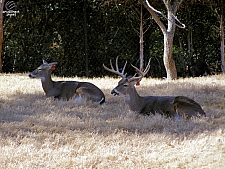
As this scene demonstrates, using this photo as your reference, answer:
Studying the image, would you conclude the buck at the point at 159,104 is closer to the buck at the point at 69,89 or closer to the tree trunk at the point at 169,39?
the buck at the point at 69,89

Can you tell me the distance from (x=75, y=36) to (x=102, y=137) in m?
9.35

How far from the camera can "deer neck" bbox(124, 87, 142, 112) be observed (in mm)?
7586

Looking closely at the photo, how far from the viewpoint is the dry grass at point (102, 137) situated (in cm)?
461

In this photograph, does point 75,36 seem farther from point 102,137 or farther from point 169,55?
point 102,137

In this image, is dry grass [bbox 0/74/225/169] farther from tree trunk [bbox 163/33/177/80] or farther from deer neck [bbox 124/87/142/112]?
tree trunk [bbox 163/33/177/80]

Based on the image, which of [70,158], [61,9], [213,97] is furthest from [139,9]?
[70,158]

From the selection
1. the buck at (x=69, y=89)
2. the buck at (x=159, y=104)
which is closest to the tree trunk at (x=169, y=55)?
the buck at (x=69, y=89)

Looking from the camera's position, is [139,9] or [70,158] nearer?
[70,158]

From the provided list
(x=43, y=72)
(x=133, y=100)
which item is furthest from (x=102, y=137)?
(x=43, y=72)

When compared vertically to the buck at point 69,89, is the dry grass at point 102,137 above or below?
below

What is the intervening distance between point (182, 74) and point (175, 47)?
102 cm

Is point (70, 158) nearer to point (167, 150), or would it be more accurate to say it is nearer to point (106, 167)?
point (106, 167)

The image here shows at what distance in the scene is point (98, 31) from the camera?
14617 mm

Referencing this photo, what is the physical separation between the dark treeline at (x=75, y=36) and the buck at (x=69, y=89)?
464cm
